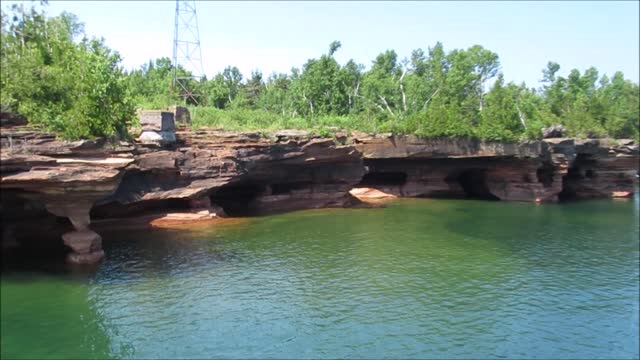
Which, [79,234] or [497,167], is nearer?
[79,234]

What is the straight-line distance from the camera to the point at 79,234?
58.1 ft

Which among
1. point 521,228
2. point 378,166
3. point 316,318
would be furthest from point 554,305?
point 378,166

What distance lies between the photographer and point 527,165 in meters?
34.4

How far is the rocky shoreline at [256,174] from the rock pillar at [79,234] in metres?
0.03

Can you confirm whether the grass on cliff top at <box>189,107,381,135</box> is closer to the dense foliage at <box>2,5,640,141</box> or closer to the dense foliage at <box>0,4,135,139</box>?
the dense foliage at <box>2,5,640,141</box>

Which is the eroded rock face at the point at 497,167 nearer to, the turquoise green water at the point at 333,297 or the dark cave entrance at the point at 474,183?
the dark cave entrance at the point at 474,183

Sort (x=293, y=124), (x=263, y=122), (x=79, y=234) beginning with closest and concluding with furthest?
(x=79, y=234) → (x=293, y=124) → (x=263, y=122)

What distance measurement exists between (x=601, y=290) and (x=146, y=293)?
1341cm

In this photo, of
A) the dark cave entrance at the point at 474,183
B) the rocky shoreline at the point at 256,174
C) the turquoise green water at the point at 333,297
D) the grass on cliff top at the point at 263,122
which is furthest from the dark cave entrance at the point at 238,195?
the dark cave entrance at the point at 474,183

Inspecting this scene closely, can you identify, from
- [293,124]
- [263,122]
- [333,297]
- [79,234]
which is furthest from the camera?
[263,122]

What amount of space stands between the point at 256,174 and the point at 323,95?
57.1 ft

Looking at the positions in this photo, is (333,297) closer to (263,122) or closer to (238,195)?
(238,195)

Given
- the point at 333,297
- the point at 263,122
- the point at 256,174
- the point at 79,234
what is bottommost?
the point at 333,297

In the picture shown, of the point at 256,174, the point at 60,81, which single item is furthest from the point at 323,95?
the point at 60,81
